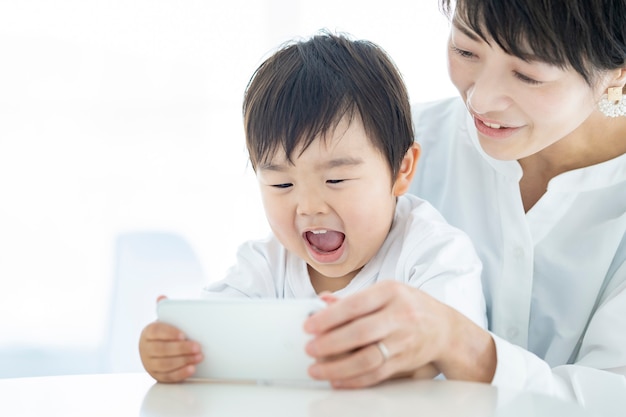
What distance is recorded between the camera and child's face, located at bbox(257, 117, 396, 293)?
5.29 ft

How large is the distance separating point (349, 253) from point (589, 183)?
0.52 metres

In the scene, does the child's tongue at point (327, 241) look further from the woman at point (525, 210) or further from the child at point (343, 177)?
the woman at point (525, 210)

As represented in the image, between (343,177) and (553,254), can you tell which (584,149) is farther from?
(343,177)

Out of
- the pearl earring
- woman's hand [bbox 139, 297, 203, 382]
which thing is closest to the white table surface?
woman's hand [bbox 139, 297, 203, 382]

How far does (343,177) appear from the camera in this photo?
1.62 metres

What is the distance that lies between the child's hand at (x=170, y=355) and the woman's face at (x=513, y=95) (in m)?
0.69

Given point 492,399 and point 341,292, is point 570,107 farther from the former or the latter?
point 492,399

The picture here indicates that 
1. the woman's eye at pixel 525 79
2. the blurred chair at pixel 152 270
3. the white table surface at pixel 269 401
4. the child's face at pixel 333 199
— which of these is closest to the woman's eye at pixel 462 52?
the woman's eye at pixel 525 79

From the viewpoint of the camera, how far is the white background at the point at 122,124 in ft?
12.3

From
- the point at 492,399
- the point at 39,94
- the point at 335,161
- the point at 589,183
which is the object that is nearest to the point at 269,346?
the point at 492,399

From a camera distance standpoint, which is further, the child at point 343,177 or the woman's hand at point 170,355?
the child at point 343,177

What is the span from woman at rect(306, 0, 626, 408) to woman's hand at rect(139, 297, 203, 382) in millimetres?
184

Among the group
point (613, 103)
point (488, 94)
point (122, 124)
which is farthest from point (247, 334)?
point (122, 124)

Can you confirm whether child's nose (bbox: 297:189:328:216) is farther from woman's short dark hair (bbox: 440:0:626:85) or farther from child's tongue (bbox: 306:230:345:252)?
woman's short dark hair (bbox: 440:0:626:85)
